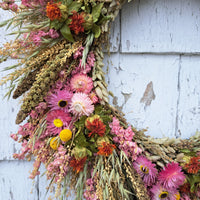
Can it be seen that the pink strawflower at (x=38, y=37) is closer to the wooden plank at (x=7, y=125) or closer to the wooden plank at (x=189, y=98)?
the wooden plank at (x=7, y=125)

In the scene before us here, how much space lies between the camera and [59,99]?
29.4 inches

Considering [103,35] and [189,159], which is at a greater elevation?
[103,35]

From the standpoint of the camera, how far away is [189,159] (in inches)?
32.1

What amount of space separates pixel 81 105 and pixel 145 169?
34cm

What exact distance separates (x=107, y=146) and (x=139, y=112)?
11.1 inches

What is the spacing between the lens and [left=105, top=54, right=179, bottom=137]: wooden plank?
0.89 m

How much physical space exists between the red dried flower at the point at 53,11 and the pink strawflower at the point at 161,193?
0.71 meters

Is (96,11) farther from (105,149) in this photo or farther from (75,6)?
(105,149)

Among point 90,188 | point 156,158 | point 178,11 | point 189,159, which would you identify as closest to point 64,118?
point 90,188

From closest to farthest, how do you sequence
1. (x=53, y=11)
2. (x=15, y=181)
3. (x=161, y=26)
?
(x=53, y=11)
(x=161, y=26)
(x=15, y=181)

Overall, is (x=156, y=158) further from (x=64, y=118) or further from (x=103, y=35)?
(x=103, y=35)

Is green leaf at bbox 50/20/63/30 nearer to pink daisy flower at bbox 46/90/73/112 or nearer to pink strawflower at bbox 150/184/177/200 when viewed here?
pink daisy flower at bbox 46/90/73/112

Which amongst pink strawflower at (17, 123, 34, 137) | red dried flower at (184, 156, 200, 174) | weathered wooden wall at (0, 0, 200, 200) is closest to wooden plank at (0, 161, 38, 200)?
weathered wooden wall at (0, 0, 200, 200)

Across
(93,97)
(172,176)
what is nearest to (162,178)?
(172,176)
